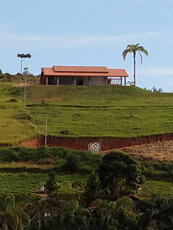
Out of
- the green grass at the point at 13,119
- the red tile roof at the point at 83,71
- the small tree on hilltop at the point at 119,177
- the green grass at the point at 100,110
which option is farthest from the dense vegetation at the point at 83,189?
the red tile roof at the point at 83,71

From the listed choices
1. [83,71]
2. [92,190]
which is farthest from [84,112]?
[92,190]

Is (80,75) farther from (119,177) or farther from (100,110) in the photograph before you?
(119,177)

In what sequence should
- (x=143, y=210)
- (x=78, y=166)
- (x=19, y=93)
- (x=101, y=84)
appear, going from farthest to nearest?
(x=101, y=84)
(x=19, y=93)
(x=78, y=166)
(x=143, y=210)

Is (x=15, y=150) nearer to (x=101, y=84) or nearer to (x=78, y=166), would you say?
(x=78, y=166)

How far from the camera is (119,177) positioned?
37.1m

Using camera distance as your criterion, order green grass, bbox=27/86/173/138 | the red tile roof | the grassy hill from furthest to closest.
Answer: the red tile roof → green grass, bbox=27/86/173/138 → the grassy hill

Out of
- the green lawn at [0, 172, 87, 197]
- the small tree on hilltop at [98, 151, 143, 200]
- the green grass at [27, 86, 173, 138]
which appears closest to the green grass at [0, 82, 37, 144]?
the green grass at [27, 86, 173, 138]

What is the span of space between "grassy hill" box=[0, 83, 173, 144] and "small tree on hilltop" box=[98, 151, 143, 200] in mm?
12603

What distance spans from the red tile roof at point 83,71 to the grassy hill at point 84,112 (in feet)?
5.81

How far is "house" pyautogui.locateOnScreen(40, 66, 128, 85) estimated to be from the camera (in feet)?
244

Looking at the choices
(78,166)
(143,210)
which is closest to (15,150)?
(78,166)

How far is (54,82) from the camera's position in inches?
2990

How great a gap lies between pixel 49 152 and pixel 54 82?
32.2 m

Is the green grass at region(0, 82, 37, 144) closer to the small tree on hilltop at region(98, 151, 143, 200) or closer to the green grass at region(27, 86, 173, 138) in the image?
the green grass at region(27, 86, 173, 138)
